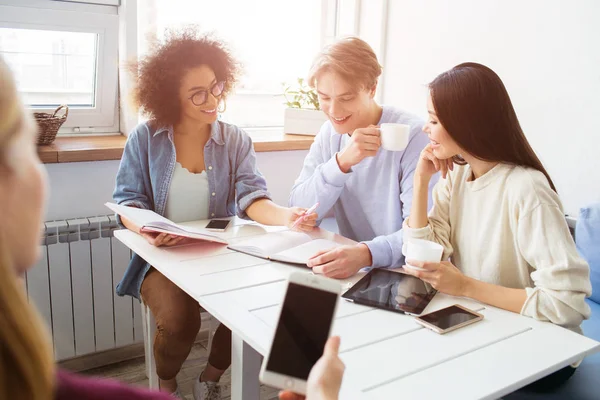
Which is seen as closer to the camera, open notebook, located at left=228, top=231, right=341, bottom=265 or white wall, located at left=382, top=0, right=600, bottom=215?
open notebook, located at left=228, top=231, right=341, bottom=265

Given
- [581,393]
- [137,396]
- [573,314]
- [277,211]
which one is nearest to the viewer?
[137,396]

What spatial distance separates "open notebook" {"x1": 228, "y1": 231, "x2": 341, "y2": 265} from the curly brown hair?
572mm

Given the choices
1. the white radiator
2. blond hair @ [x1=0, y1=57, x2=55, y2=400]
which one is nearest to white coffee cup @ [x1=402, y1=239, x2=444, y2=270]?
blond hair @ [x1=0, y1=57, x2=55, y2=400]

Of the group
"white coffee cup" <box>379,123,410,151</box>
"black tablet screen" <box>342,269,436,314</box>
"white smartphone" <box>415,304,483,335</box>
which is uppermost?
"white coffee cup" <box>379,123,410,151</box>

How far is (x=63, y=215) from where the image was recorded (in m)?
2.33

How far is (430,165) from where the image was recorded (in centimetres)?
166

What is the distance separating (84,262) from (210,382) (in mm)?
782

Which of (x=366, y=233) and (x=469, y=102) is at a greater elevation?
(x=469, y=102)

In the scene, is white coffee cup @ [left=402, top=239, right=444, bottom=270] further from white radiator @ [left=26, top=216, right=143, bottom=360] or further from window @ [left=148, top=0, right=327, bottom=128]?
window @ [left=148, top=0, right=327, bottom=128]

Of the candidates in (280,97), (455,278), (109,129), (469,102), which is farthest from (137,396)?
(280,97)

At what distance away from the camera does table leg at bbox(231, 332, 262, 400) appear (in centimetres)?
132

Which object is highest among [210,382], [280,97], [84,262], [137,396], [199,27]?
[199,27]

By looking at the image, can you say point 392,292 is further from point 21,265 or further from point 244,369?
point 21,265

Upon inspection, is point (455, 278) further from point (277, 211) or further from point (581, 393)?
point (277, 211)
